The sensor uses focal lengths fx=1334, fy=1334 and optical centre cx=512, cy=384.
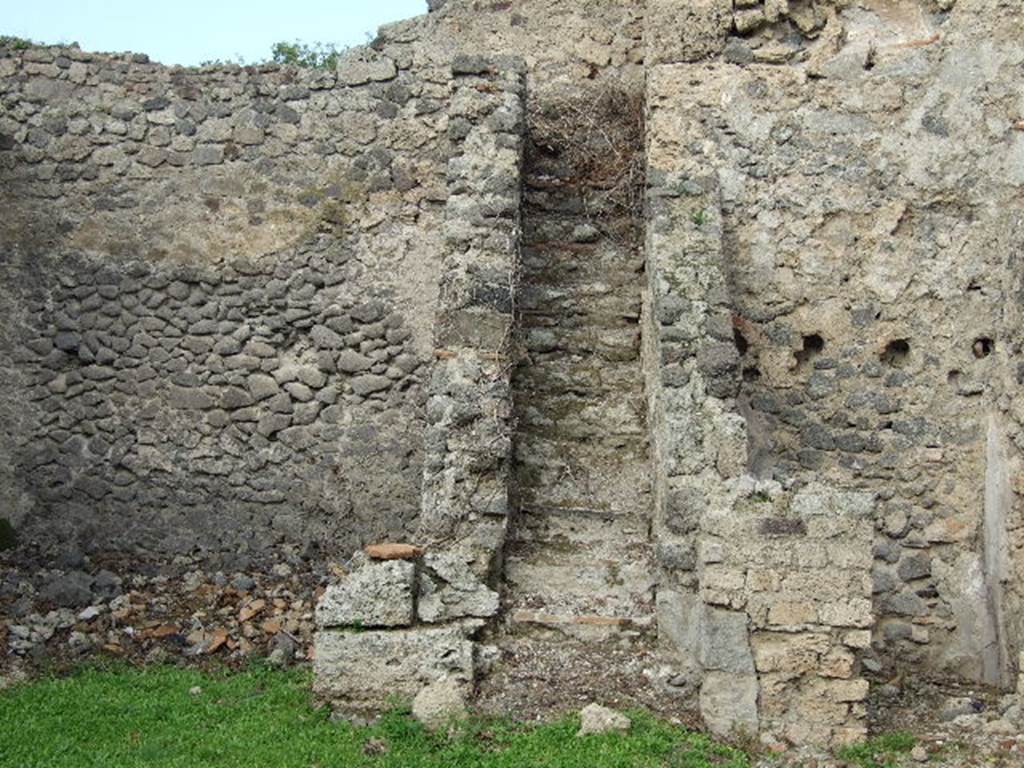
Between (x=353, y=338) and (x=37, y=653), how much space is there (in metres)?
3.33

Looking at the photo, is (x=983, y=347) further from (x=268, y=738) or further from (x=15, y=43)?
(x=15, y=43)

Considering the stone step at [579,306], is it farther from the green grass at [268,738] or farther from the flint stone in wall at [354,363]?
the green grass at [268,738]

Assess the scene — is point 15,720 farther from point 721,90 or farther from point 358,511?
point 721,90

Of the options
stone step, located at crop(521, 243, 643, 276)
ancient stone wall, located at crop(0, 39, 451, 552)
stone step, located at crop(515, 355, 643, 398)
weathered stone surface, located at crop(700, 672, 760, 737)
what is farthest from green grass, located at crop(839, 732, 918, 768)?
ancient stone wall, located at crop(0, 39, 451, 552)

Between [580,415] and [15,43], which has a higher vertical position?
[15,43]

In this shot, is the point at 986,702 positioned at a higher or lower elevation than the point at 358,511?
lower

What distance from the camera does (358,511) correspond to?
33.2ft

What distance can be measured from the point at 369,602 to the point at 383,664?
0.32 metres

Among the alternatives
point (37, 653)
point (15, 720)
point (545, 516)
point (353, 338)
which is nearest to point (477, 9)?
point (353, 338)

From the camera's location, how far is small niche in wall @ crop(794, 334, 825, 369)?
27.0 feet

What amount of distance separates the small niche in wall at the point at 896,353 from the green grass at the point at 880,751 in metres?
2.47

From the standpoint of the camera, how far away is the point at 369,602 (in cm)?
673

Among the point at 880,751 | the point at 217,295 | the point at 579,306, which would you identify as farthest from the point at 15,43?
the point at 880,751

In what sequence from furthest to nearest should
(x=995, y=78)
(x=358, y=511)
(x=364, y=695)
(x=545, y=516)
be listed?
1. (x=358, y=511)
2. (x=995, y=78)
3. (x=545, y=516)
4. (x=364, y=695)
